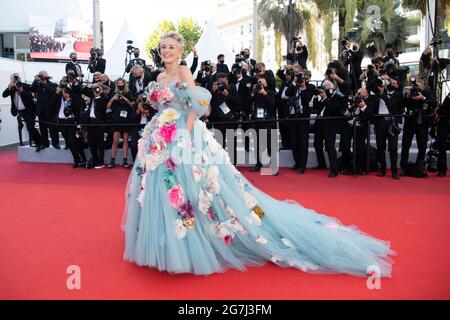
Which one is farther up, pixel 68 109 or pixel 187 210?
pixel 68 109

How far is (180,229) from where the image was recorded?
3.11m

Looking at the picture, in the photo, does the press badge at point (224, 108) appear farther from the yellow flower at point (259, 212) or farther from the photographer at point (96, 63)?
the yellow flower at point (259, 212)

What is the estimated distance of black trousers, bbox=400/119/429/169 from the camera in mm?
7426

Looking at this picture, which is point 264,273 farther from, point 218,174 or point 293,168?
point 293,168

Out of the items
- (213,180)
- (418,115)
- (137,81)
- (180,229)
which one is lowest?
(180,229)

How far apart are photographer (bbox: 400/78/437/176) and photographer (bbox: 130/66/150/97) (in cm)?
482

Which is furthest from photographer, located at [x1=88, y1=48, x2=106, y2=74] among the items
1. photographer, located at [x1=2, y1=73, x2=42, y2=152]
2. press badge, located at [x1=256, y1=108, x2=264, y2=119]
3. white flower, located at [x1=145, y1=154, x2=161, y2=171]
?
white flower, located at [x1=145, y1=154, x2=161, y2=171]

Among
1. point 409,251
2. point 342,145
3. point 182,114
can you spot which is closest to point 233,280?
point 182,114

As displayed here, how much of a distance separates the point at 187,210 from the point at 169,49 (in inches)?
46.4

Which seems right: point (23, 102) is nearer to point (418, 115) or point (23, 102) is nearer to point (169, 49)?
point (169, 49)

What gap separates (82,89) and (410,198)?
6122 millimetres

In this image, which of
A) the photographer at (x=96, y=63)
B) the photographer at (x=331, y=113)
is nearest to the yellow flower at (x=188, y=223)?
the photographer at (x=331, y=113)

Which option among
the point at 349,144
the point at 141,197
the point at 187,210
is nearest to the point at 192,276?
the point at 187,210
